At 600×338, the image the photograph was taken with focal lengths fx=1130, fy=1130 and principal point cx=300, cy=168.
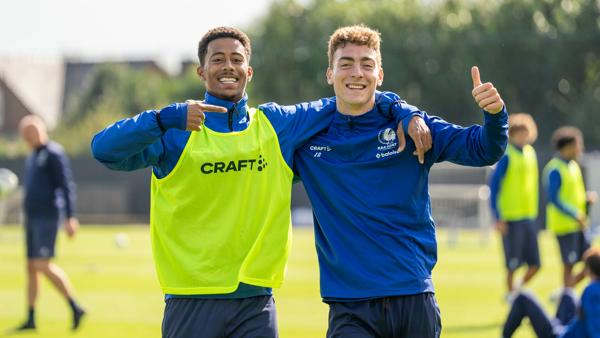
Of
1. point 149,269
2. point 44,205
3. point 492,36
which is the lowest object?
point 149,269

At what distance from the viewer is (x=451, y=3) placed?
57688mm

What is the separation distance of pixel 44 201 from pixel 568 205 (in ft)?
20.1

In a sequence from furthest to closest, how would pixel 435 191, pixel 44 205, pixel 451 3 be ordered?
pixel 451 3, pixel 435 191, pixel 44 205

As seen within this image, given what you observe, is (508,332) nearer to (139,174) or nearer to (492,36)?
(139,174)

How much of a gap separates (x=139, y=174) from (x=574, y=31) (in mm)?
23326

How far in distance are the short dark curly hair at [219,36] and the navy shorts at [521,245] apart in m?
8.41

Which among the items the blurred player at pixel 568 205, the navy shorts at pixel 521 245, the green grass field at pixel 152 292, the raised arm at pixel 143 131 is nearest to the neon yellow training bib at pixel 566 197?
the blurred player at pixel 568 205

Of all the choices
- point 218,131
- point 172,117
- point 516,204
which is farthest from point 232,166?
point 516,204

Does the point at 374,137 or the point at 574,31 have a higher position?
the point at 574,31

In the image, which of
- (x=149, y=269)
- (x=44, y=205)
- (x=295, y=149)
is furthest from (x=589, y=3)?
(x=295, y=149)

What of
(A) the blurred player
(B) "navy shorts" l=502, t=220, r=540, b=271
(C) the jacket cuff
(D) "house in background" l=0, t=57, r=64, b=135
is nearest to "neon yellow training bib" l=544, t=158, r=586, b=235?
(A) the blurred player

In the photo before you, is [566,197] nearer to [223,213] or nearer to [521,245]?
[521,245]

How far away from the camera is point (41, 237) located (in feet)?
41.9

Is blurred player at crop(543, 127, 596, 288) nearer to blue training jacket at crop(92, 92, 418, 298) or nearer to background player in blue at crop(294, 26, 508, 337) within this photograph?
blue training jacket at crop(92, 92, 418, 298)
